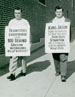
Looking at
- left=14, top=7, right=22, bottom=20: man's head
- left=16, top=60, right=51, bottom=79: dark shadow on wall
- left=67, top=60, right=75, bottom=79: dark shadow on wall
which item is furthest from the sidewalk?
left=14, top=7, right=22, bottom=20: man's head

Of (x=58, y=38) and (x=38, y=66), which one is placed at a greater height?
(x=58, y=38)

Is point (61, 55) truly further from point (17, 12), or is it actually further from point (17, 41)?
point (17, 12)

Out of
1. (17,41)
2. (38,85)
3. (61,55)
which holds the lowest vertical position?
(38,85)

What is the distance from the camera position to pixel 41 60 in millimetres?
11016

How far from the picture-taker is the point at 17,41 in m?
7.53

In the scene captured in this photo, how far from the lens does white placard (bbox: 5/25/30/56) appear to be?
745 centimetres

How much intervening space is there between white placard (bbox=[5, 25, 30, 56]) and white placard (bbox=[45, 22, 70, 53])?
58 centimetres

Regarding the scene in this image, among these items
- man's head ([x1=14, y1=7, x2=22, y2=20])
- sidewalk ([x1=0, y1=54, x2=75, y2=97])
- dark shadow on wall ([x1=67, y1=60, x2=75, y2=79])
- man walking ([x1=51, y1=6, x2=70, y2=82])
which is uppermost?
man's head ([x1=14, y1=7, x2=22, y2=20])

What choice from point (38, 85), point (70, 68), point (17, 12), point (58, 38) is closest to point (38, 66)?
point (70, 68)

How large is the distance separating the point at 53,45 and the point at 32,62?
3.01 m

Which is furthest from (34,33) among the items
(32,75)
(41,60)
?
(32,75)

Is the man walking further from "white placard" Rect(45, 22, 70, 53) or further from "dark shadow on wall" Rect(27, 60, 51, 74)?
"dark shadow on wall" Rect(27, 60, 51, 74)

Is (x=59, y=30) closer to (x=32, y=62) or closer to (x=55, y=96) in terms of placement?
(x=55, y=96)

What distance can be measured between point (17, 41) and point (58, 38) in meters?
1.12
